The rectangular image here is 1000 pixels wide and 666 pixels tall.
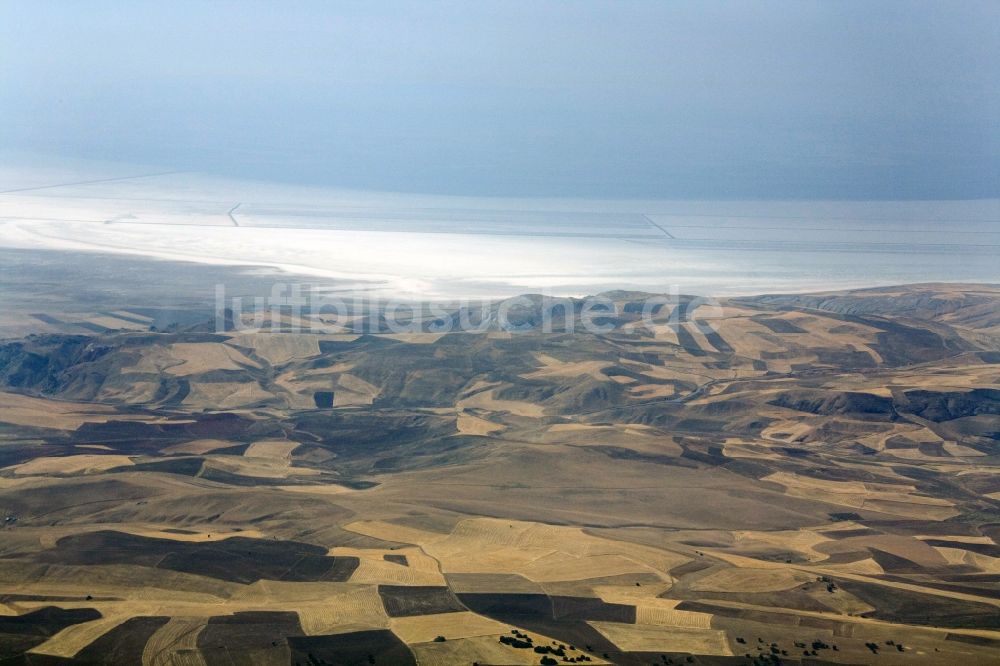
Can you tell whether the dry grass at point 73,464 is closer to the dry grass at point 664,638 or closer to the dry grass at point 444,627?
the dry grass at point 444,627

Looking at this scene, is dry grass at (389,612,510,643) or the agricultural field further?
the agricultural field

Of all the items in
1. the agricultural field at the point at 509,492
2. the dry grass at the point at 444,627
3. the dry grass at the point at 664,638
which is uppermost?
the agricultural field at the point at 509,492

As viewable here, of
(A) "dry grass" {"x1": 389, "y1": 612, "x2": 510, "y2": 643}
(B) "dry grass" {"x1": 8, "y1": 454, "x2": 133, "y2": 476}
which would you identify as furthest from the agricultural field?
(B) "dry grass" {"x1": 8, "y1": 454, "x2": 133, "y2": 476}

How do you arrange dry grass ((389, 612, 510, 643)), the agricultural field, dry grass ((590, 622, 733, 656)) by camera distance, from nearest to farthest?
dry grass ((590, 622, 733, 656)) < dry grass ((389, 612, 510, 643)) < the agricultural field

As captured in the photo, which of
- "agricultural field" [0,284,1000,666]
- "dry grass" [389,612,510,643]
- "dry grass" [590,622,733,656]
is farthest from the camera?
"agricultural field" [0,284,1000,666]

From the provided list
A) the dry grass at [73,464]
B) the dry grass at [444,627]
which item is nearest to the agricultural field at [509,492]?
the dry grass at [444,627]

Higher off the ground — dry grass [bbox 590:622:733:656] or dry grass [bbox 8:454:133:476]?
dry grass [bbox 8:454:133:476]

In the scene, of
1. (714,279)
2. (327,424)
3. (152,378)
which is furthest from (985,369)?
(152,378)

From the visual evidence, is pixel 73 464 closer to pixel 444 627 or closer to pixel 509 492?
pixel 509 492

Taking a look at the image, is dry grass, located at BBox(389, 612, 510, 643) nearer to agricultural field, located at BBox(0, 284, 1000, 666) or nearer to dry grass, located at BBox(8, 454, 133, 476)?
agricultural field, located at BBox(0, 284, 1000, 666)

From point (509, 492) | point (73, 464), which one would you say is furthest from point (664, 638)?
point (73, 464)

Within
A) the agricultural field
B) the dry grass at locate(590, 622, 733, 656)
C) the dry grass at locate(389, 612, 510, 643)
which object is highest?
the agricultural field
